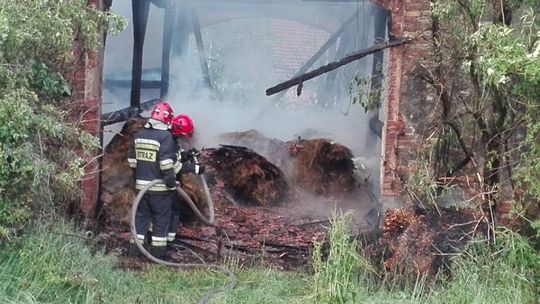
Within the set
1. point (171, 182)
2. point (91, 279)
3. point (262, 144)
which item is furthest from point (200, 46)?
point (91, 279)

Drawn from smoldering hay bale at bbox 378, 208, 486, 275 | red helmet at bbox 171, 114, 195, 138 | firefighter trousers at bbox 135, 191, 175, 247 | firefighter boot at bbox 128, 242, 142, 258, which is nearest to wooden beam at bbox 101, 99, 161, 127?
red helmet at bbox 171, 114, 195, 138

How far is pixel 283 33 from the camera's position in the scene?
712 inches

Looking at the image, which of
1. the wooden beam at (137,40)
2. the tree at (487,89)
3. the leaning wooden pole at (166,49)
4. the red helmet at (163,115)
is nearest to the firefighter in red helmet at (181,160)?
the red helmet at (163,115)

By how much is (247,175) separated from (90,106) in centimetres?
370

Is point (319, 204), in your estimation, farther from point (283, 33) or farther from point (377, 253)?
point (283, 33)

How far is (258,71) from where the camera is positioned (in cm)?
1714

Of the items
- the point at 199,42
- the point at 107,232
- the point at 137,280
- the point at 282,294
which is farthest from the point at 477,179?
the point at 199,42

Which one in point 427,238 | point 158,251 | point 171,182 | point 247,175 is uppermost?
point 171,182

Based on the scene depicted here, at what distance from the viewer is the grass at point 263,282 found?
612 cm

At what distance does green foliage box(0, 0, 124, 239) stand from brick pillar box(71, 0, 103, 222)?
1310 millimetres

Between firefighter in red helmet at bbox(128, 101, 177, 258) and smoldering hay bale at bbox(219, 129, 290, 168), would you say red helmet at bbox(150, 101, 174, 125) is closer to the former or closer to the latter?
firefighter in red helmet at bbox(128, 101, 177, 258)

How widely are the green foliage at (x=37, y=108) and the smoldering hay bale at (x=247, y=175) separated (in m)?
4.87

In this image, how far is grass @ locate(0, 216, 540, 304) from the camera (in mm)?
6125

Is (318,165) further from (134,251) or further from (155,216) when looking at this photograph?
(134,251)
